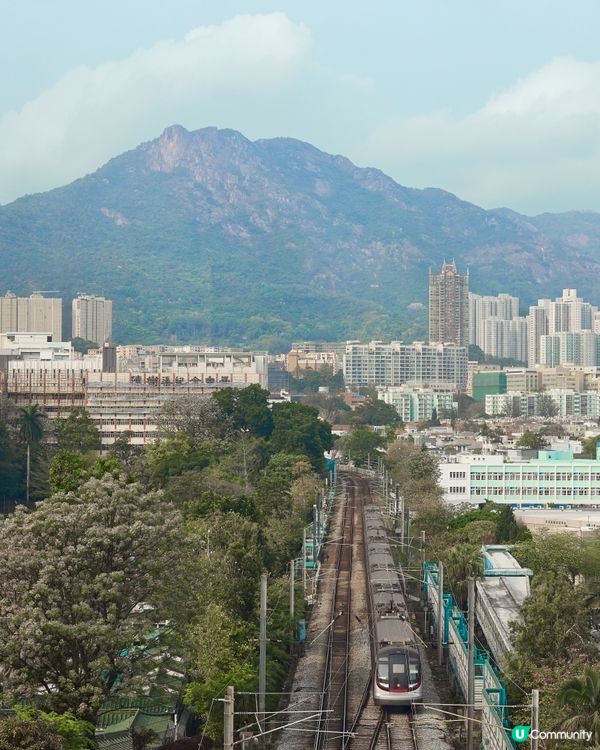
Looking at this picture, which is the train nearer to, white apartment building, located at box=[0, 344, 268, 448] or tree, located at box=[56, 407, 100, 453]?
tree, located at box=[56, 407, 100, 453]

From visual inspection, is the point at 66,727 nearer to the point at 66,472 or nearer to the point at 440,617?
the point at 440,617

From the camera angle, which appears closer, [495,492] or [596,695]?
[596,695]

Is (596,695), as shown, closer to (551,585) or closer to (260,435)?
(551,585)

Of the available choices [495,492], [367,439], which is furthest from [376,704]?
[367,439]

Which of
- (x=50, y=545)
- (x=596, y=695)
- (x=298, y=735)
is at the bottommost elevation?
(x=298, y=735)

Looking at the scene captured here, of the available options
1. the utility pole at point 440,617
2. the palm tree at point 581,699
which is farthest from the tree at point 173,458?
the palm tree at point 581,699

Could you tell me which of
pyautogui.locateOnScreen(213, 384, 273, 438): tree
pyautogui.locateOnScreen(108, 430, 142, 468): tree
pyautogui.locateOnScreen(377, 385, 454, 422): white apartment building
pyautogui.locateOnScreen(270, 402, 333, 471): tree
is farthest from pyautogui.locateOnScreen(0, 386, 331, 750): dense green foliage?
pyautogui.locateOnScreen(377, 385, 454, 422): white apartment building
